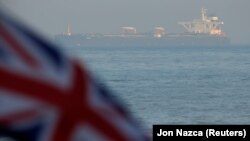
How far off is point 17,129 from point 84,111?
0.19 metres

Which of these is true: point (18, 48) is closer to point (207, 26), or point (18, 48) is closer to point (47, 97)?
point (47, 97)

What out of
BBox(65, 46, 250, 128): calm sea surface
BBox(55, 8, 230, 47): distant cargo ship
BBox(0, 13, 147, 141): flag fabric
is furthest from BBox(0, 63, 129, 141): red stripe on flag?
BBox(55, 8, 230, 47): distant cargo ship

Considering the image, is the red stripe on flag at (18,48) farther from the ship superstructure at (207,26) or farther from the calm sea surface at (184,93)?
the ship superstructure at (207,26)

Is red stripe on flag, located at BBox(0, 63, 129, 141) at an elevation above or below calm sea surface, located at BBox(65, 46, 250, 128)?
above

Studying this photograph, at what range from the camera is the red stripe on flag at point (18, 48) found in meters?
1.58

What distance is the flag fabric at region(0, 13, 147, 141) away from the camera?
1.53 m

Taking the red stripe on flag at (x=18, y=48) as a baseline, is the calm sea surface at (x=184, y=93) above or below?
below

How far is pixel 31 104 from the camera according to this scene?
5.09 ft

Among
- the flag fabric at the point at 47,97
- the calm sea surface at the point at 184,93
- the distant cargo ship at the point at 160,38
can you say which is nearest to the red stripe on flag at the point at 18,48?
the flag fabric at the point at 47,97

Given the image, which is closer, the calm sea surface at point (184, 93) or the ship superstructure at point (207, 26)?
the calm sea surface at point (184, 93)

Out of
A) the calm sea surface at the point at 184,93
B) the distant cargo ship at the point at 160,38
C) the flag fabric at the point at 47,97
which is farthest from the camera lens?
the distant cargo ship at the point at 160,38

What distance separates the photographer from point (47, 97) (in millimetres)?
1571

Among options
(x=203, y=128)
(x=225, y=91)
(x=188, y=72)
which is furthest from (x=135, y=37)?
(x=203, y=128)

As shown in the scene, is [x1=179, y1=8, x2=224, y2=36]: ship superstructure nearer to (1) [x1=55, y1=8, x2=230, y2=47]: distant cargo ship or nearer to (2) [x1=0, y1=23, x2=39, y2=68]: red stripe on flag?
(1) [x1=55, y1=8, x2=230, y2=47]: distant cargo ship
